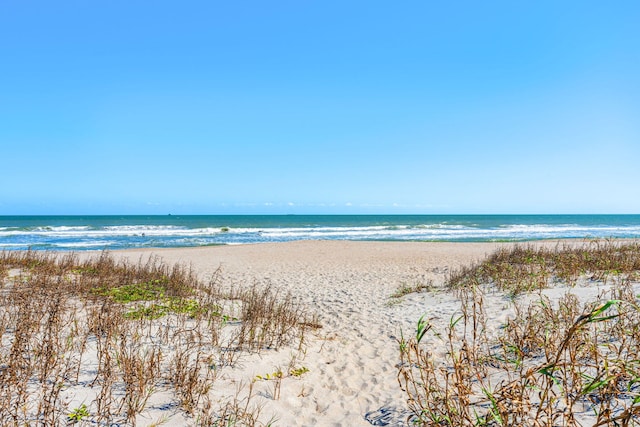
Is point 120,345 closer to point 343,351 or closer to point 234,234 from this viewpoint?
point 343,351

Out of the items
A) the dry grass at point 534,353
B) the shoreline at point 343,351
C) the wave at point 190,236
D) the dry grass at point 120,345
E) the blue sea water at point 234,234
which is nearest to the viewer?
the dry grass at point 534,353

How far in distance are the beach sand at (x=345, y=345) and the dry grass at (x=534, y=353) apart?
1.35 ft

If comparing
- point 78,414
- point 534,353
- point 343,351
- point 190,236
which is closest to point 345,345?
point 343,351

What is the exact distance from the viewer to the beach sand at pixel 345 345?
416 cm

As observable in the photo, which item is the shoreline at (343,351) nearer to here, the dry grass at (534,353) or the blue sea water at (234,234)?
the dry grass at (534,353)

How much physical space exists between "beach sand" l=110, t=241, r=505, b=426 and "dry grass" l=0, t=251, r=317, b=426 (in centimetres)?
39

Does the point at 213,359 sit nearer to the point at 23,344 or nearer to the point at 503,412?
the point at 23,344

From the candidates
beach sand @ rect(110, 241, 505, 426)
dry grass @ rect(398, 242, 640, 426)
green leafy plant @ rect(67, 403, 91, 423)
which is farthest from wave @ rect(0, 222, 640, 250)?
green leafy plant @ rect(67, 403, 91, 423)

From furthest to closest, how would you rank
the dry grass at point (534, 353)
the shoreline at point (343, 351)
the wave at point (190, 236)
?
the wave at point (190, 236) → the shoreline at point (343, 351) → the dry grass at point (534, 353)

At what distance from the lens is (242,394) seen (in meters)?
4.30

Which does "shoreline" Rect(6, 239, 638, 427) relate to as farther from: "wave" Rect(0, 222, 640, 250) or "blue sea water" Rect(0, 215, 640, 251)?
"wave" Rect(0, 222, 640, 250)

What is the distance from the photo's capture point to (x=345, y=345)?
21.3 feet

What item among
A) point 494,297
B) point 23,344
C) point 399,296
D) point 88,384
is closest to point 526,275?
point 494,297

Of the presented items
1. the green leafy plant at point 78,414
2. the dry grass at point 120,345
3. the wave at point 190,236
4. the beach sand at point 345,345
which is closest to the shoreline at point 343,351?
the beach sand at point 345,345
